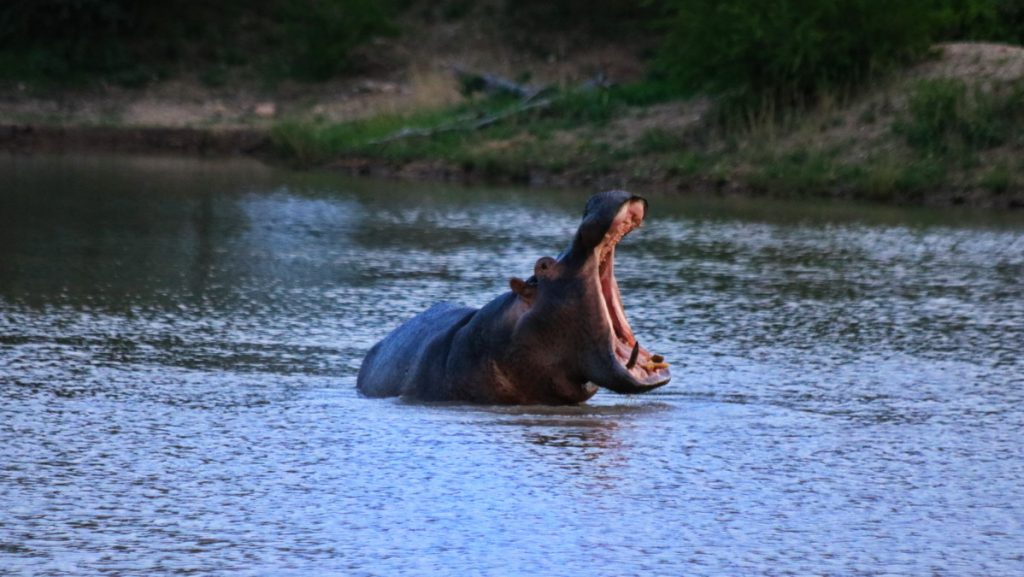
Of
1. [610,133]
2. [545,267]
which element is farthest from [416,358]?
[610,133]

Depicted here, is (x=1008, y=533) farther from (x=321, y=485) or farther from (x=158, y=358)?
(x=158, y=358)

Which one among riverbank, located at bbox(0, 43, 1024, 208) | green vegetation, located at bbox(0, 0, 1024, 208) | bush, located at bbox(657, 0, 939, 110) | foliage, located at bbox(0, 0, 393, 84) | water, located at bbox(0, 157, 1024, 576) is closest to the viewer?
water, located at bbox(0, 157, 1024, 576)

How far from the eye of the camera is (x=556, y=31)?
3553 cm

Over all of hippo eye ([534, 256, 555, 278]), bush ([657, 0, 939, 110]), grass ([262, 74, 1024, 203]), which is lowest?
hippo eye ([534, 256, 555, 278])

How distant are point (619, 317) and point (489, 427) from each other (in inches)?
26.5

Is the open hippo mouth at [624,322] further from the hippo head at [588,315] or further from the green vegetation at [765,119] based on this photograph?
the green vegetation at [765,119]

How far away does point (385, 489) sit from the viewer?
5.77m

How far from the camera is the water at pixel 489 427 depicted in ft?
16.8

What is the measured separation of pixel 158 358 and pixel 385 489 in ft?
10.4

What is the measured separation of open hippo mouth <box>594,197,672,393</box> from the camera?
21.5ft

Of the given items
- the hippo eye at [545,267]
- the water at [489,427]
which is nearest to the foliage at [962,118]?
the water at [489,427]

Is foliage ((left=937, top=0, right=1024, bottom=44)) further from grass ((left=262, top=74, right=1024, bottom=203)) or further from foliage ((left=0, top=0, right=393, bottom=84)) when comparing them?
foliage ((left=0, top=0, right=393, bottom=84))

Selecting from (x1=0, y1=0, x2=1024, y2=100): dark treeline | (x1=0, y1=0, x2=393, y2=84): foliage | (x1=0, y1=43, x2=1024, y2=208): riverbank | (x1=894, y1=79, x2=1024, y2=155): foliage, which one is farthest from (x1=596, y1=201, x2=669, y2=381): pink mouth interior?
(x1=0, y1=0, x2=393, y2=84): foliage

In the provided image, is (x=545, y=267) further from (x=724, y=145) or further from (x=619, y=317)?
(x=724, y=145)
